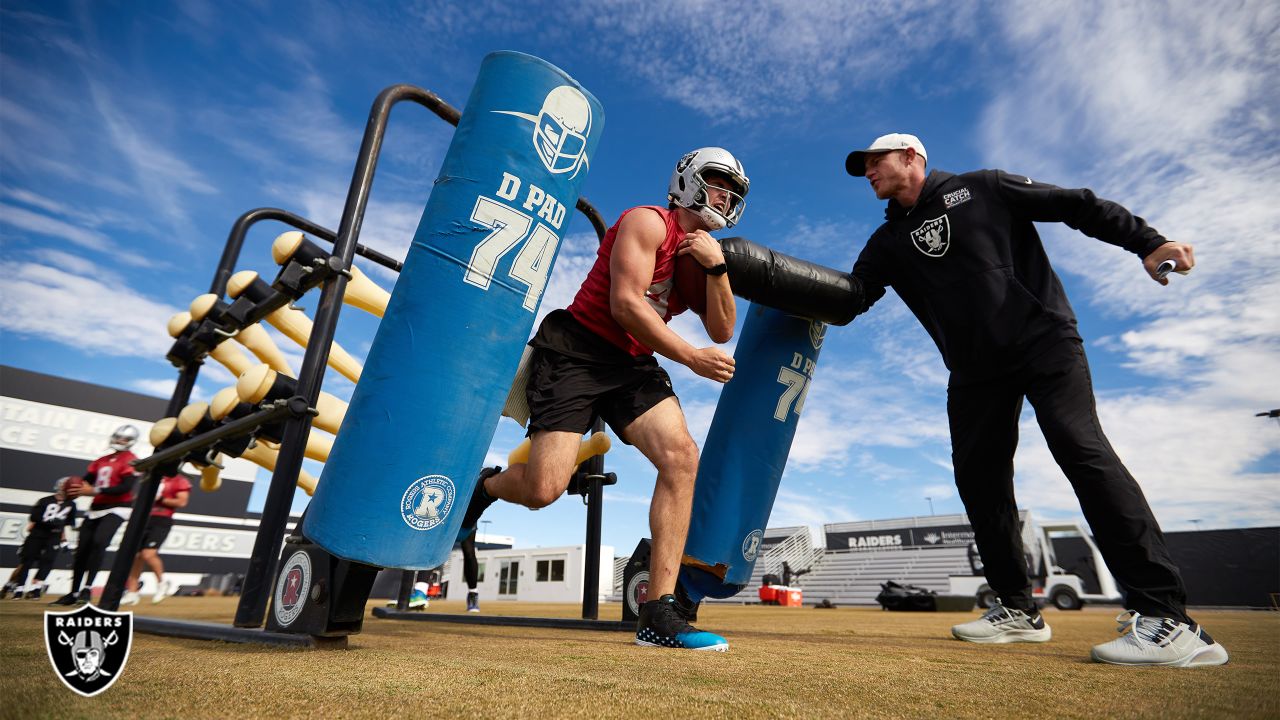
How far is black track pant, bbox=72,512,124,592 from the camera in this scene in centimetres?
623

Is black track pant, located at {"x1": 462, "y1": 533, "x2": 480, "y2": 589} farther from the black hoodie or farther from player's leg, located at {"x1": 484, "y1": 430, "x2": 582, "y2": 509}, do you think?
the black hoodie

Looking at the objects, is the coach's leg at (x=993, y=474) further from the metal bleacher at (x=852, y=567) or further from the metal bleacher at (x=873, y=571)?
the metal bleacher at (x=873, y=571)

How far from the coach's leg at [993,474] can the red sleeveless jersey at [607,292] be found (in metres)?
1.46

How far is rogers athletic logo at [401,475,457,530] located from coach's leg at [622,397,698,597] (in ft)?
2.47

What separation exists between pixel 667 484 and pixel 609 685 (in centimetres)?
109

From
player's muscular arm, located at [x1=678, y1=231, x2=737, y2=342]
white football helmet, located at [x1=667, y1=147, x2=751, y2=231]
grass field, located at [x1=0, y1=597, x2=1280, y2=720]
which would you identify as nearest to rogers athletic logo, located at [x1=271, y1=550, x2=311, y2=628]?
grass field, located at [x1=0, y1=597, x2=1280, y2=720]

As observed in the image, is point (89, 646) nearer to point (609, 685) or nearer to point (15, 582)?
point (609, 685)

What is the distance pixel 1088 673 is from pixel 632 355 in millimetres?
1729

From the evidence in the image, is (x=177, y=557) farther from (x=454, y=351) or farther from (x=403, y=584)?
(x=454, y=351)

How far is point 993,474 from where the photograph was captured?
9.23 feet

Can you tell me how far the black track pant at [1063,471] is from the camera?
2.04 meters

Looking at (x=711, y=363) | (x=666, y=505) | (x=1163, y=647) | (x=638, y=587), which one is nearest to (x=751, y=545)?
(x=638, y=587)

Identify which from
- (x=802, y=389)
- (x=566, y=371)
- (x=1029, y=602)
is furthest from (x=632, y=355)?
(x=1029, y=602)

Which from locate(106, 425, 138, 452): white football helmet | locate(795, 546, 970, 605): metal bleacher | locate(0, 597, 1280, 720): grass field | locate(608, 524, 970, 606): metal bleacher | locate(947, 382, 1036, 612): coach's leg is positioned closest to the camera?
locate(0, 597, 1280, 720): grass field
